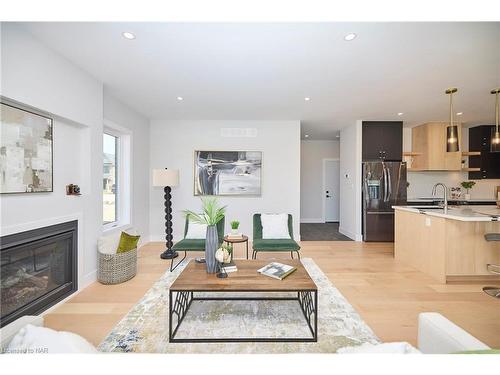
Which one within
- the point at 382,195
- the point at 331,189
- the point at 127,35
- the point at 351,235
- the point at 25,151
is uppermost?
the point at 127,35

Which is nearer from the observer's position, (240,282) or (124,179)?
(240,282)

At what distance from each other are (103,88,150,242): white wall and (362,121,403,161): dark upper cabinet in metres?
4.78

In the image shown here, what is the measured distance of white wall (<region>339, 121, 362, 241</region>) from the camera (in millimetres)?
5219

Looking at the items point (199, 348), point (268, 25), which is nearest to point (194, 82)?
point (268, 25)

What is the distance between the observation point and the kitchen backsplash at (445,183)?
5.84 metres

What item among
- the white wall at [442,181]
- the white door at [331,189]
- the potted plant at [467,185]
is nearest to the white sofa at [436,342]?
the white wall at [442,181]

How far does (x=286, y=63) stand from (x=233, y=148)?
2.66 meters

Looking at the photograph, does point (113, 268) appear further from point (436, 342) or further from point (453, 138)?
point (453, 138)

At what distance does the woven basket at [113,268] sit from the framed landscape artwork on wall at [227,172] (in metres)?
2.25

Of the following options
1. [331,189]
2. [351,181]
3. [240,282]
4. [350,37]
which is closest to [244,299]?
[240,282]

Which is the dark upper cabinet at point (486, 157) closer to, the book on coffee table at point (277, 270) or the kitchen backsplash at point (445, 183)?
the kitchen backsplash at point (445, 183)

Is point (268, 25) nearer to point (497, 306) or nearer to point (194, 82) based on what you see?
point (194, 82)

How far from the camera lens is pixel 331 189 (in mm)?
7449
